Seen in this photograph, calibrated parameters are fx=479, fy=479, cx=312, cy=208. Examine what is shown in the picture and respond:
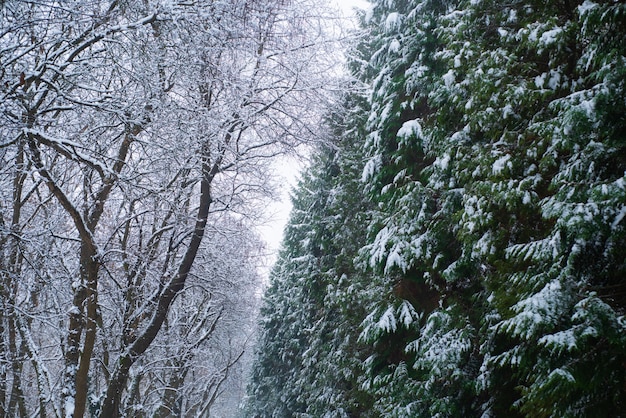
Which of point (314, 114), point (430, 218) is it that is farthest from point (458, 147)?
point (314, 114)

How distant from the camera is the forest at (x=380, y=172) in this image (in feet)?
13.4

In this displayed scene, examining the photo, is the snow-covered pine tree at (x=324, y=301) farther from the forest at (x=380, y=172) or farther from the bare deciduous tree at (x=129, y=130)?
the bare deciduous tree at (x=129, y=130)

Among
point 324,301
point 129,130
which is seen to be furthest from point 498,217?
point 324,301

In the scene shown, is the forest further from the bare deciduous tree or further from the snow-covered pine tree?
the snow-covered pine tree

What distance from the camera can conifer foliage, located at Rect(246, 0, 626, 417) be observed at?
421cm

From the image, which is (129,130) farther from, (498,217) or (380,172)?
(380,172)

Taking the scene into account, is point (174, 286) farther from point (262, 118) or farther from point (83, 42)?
point (83, 42)

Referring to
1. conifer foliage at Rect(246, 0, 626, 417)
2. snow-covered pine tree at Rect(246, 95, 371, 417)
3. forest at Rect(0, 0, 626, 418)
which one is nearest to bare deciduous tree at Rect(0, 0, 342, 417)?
forest at Rect(0, 0, 626, 418)

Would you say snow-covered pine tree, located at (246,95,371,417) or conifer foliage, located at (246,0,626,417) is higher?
snow-covered pine tree, located at (246,95,371,417)

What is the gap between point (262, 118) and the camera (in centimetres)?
703

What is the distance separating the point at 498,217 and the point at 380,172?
4495 millimetres

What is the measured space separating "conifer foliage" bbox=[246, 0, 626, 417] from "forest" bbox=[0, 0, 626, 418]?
31 millimetres

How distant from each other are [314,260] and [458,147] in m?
9.94

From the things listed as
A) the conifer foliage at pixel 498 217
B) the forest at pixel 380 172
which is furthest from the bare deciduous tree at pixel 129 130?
the conifer foliage at pixel 498 217
